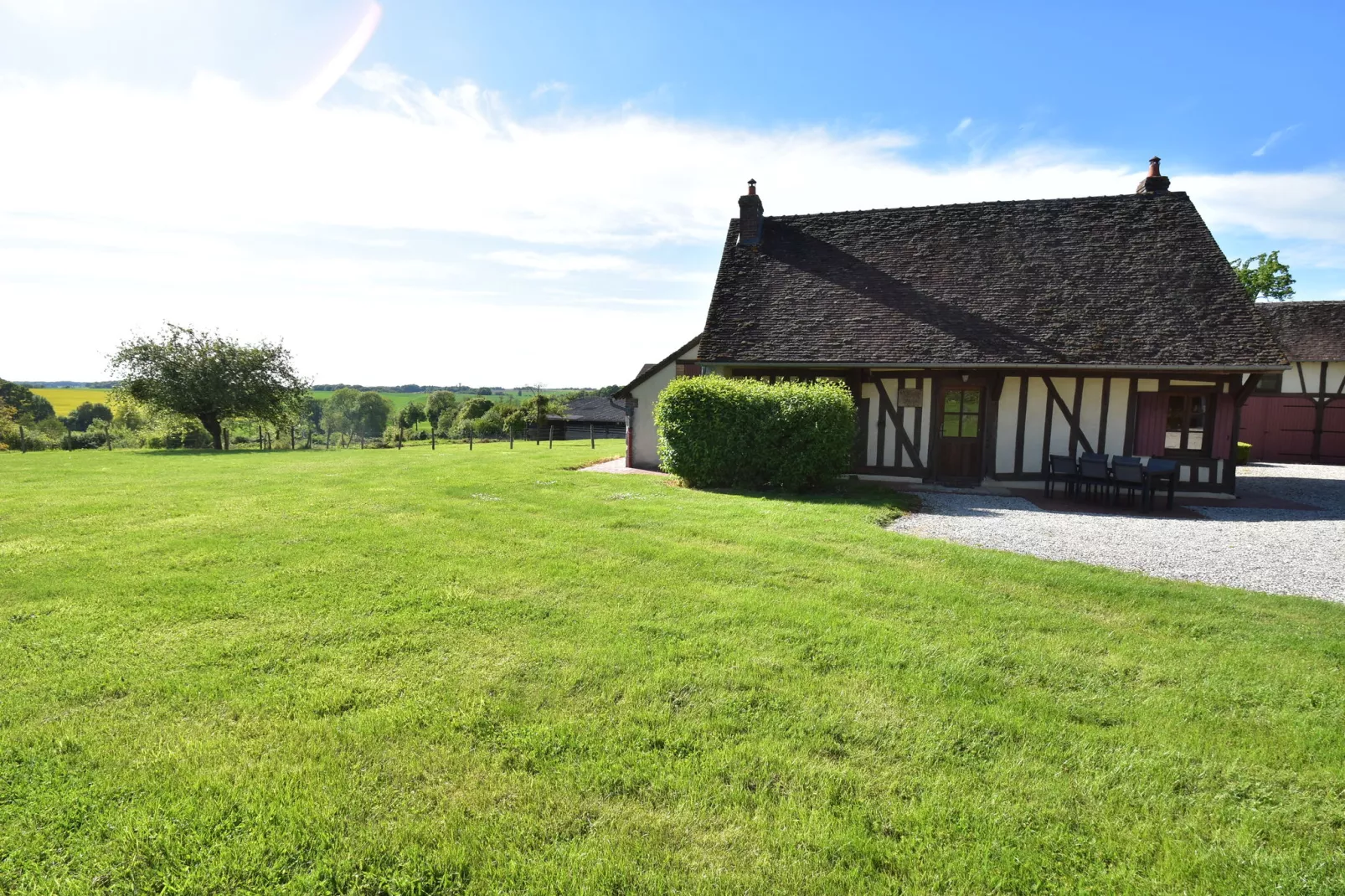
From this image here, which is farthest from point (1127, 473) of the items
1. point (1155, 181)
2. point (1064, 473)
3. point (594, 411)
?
point (594, 411)

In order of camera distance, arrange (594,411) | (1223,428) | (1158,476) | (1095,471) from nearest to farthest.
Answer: (1158,476) → (1095,471) → (1223,428) → (594,411)

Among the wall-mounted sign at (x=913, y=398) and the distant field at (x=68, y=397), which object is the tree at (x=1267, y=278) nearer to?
the wall-mounted sign at (x=913, y=398)

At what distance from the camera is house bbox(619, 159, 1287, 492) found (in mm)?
12680

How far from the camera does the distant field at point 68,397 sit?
6931 centimetres

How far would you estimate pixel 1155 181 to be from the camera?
15.1 m

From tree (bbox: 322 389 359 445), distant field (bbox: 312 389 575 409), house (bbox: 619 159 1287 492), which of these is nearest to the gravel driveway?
house (bbox: 619 159 1287 492)

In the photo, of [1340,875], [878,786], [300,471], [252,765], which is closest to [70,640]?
[252,765]

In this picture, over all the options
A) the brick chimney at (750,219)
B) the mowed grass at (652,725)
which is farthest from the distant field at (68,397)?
the mowed grass at (652,725)

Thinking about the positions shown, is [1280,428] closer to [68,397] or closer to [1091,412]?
[1091,412]

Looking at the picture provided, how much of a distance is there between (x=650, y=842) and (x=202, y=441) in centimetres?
3987

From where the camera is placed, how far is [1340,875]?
261 cm

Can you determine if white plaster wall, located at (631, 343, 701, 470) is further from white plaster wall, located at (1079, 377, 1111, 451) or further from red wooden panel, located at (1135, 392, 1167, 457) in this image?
red wooden panel, located at (1135, 392, 1167, 457)

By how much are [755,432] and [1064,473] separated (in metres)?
5.77

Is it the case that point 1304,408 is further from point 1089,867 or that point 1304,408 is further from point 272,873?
point 272,873
